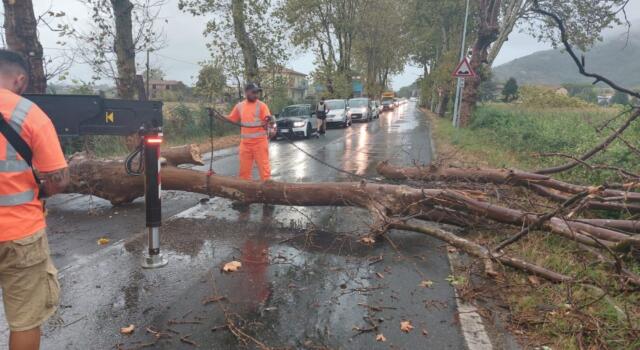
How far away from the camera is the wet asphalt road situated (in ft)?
9.52

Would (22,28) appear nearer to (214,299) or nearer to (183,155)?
(183,155)

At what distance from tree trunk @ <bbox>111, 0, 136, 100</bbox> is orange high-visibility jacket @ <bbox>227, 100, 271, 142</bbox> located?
6707 mm

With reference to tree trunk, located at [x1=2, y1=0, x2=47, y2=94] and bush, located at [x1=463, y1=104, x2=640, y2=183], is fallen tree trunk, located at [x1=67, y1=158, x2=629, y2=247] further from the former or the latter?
tree trunk, located at [x1=2, y1=0, x2=47, y2=94]

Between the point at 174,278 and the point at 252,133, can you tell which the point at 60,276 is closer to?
the point at 174,278

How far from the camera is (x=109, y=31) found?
12.6 m

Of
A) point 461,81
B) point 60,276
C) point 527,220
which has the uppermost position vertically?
point 461,81

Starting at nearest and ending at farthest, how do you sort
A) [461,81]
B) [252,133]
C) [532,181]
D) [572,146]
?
[532,181], [252,133], [572,146], [461,81]

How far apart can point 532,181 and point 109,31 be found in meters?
12.8

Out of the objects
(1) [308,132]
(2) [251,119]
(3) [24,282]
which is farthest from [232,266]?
(1) [308,132]

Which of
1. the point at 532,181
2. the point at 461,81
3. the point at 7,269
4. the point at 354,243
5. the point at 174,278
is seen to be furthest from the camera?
the point at 461,81

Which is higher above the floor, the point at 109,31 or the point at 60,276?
the point at 109,31

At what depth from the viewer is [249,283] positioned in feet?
12.3

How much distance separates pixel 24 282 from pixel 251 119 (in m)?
4.95

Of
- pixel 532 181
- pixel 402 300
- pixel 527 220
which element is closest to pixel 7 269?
pixel 402 300
